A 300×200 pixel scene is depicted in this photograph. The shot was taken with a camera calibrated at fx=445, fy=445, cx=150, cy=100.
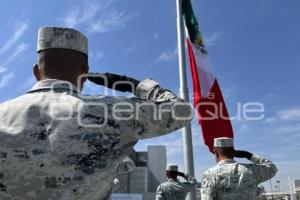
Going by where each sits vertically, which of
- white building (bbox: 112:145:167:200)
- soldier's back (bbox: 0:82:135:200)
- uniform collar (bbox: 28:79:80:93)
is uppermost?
white building (bbox: 112:145:167:200)

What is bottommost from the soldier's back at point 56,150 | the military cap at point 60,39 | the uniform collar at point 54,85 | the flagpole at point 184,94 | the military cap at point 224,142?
the soldier's back at point 56,150

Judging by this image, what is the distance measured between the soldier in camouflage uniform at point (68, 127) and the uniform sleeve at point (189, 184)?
6.54 metres

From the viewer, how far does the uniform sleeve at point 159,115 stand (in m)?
1.82

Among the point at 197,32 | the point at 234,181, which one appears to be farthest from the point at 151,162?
the point at 234,181

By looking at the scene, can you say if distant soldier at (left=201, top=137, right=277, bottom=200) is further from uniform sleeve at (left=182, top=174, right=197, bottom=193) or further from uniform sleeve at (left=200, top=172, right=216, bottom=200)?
uniform sleeve at (left=182, top=174, right=197, bottom=193)

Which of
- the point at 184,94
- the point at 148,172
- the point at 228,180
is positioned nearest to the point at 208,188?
the point at 228,180

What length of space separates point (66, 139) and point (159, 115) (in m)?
0.38

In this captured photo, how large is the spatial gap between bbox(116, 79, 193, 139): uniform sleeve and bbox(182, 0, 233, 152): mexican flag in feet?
21.4

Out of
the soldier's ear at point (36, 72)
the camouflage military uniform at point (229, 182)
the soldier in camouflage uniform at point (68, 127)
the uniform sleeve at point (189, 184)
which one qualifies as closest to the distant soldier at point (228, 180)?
the camouflage military uniform at point (229, 182)

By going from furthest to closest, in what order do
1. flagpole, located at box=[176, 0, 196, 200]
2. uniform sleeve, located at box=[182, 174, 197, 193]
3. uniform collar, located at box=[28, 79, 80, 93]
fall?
1. uniform sleeve, located at box=[182, 174, 197, 193]
2. flagpole, located at box=[176, 0, 196, 200]
3. uniform collar, located at box=[28, 79, 80, 93]

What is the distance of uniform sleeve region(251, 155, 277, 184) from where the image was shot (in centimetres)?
600

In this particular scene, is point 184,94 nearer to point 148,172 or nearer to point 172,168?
point 172,168

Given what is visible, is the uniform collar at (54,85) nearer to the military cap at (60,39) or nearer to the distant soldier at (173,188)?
the military cap at (60,39)

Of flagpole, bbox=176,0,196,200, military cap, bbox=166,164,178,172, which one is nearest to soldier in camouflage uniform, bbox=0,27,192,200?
flagpole, bbox=176,0,196,200
